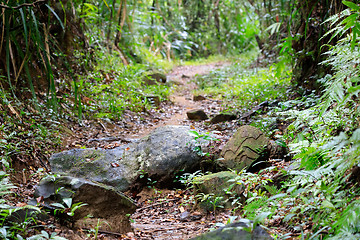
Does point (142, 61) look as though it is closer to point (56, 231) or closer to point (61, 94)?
point (61, 94)

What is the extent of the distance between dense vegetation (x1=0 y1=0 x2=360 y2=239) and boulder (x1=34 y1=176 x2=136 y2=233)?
0.30 metres

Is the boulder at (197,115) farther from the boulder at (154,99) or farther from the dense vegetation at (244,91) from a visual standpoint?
the boulder at (154,99)

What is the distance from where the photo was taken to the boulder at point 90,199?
2.21 meters

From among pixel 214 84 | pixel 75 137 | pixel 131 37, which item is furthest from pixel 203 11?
pixel 75 137

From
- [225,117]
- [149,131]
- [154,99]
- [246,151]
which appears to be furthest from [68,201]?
[154,99]

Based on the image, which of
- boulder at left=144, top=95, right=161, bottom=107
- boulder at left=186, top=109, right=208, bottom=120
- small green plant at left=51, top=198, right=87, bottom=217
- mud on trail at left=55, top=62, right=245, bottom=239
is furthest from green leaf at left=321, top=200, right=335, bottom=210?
boulder at left=144, top=95, right=161, bottom=107

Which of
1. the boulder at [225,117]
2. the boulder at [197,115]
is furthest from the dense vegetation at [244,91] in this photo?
the boulder at [197,115]

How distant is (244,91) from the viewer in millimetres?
6633

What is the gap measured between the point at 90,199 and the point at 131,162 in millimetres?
1479

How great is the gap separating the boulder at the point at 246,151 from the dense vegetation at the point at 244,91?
0.74 feet

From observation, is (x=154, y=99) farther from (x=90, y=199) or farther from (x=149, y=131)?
(x=90, y=199)

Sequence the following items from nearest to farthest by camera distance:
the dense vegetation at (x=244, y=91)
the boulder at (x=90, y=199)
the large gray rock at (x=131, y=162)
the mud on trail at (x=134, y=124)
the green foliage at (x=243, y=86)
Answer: the dense vegetation at (x=244, y=91) < the boulder at (x=90, y=199) < the large gray rock at (x=131, y=162) < the mud on trail at (x=134, y=124) < the green foliage at (x=243, y=86)

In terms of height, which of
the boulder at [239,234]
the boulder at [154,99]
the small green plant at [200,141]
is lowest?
the boulder at [154,99]

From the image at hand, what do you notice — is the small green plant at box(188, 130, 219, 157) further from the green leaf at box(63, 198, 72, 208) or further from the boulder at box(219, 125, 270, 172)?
the green leaf at box(63, 198, 72, 208)
